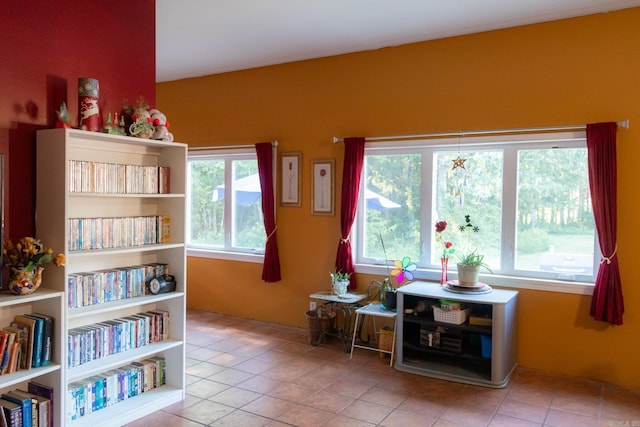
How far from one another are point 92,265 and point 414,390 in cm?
242

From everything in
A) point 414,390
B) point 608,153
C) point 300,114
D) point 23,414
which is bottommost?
point 414,390

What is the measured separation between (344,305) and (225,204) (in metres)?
1.99

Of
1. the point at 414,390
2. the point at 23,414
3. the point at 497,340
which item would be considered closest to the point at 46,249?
the point at 23,414

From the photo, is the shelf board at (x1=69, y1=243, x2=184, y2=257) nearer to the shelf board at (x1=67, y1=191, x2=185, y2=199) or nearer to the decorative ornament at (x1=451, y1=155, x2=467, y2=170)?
the shelf board at (x1=67, y1=191, x2=185, y2=199)

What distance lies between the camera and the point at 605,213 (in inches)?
151

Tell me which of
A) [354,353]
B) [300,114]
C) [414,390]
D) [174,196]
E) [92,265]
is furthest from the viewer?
[300,114]

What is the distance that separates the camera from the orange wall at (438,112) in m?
3.87

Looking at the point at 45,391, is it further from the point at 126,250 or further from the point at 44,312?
the point at 126,250

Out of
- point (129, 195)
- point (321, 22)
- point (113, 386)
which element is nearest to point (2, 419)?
point (113, 386)

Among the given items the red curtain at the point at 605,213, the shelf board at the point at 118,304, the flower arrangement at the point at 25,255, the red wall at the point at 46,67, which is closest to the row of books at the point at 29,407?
the shelf board at the point at 118,304

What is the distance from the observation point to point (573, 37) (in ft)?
13.1

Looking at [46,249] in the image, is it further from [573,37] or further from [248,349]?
[573,37]

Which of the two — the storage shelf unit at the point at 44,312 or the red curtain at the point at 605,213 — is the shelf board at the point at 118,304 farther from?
the red curtain at the point at 605,213

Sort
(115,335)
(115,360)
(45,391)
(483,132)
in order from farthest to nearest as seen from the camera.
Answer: (483,132)
(115,335)
(115,360)
(45,391)
